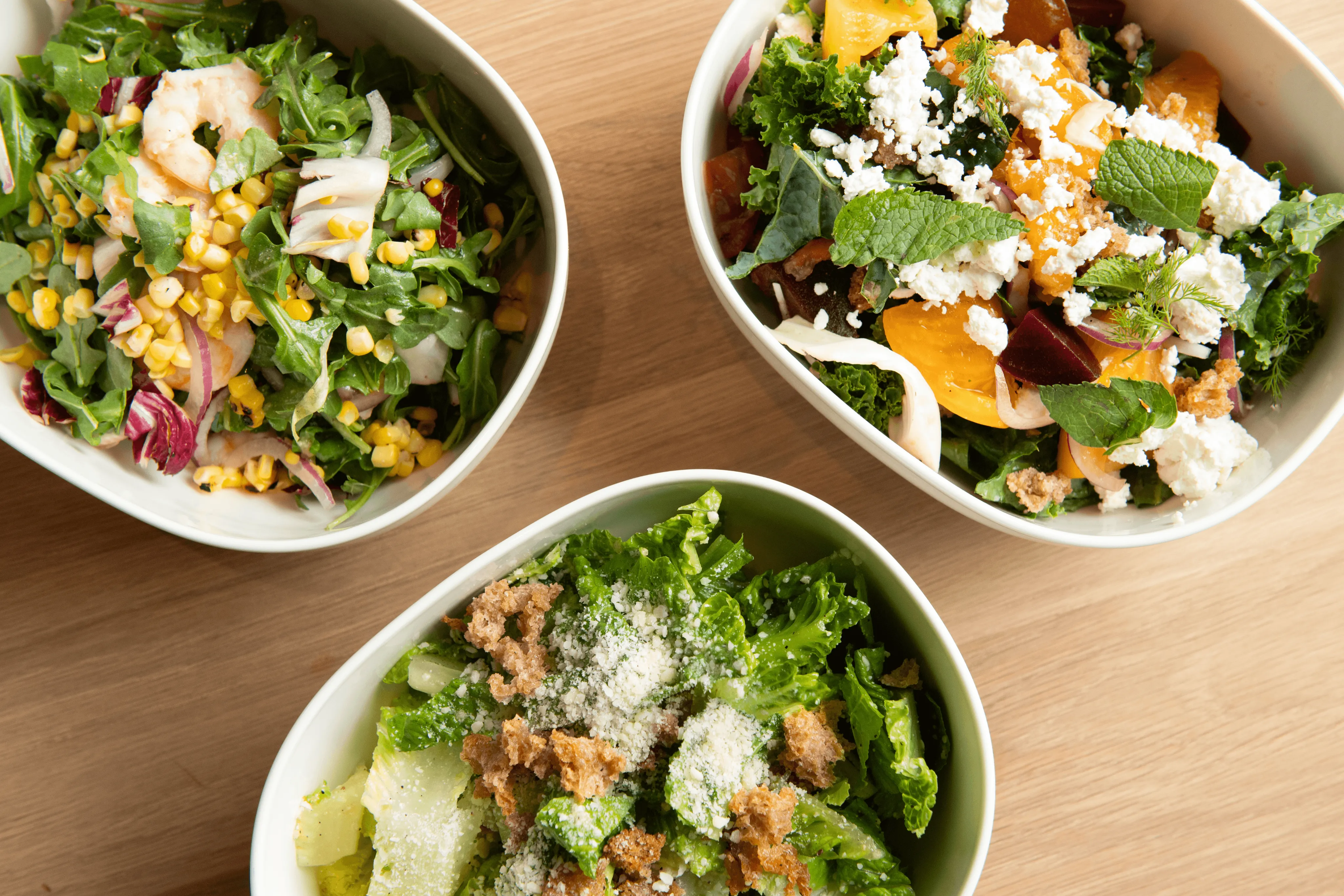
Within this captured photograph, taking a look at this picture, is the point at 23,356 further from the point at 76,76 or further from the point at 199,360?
the point at 76,76

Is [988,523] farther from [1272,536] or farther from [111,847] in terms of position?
[111,847]

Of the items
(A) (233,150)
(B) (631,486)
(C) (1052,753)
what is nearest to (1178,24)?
(B) (631,486)

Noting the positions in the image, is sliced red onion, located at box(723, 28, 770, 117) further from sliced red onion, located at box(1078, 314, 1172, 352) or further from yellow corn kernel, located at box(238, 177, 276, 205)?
yellow corn kernel, located at box(238, 177, 276, 205)

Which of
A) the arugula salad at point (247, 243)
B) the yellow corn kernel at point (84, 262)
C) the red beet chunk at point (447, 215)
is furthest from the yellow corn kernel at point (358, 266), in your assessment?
the yellow corn kernel at point (84, 262)

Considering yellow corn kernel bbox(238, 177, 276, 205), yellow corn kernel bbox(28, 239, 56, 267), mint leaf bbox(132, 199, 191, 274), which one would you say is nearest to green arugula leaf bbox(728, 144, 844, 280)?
yellow corn kernel bbox(238, 177, 276, 205)

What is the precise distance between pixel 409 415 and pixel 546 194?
51 centimetres

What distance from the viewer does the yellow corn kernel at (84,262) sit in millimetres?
1471

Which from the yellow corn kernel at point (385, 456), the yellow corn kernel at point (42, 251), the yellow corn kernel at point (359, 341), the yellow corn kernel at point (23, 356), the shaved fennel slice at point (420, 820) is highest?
the yellow corn kernel at point (359, 341)

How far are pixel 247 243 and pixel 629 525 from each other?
82 cm

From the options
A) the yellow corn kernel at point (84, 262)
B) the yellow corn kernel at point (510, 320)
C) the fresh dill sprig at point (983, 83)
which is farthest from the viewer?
the yellow corn kernel at point (510, 320)

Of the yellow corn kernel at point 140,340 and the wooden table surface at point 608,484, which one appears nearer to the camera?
the yellow corn kernel at point 140,340

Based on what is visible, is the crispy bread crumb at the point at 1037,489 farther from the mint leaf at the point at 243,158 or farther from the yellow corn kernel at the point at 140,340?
the yellow corn kernel at the point at 140,340

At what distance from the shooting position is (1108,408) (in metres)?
1.36

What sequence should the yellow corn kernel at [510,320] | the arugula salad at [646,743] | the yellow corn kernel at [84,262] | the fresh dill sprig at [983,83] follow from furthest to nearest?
the yellow corn kernel at [510,320] < the yellow corn kernel at [84,262] < the fresh dill sprig at [983,83] < the arugula salad at [646,743]
